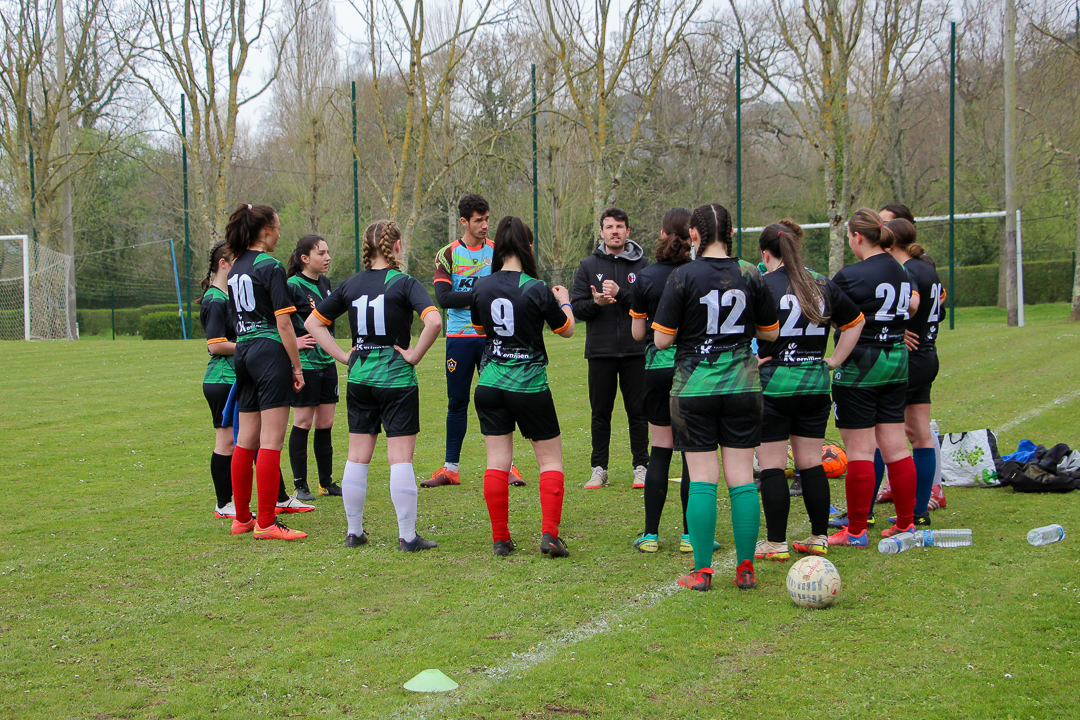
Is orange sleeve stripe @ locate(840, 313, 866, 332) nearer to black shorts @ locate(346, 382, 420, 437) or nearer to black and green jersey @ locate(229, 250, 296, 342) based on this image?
black shorts @ locate(346, 382, 420, 437)

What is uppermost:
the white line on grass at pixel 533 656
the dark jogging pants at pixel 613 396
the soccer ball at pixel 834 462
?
the dark jogging pants at pixel 613 396

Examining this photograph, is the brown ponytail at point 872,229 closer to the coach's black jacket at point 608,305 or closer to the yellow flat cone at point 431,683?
the coach's black jacket at point 608,305

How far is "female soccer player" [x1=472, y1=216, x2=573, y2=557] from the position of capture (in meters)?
4.81

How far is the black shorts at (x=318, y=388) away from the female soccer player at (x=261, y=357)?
83 centimetres

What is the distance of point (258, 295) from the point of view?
531cm

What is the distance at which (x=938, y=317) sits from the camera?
5.66 metres

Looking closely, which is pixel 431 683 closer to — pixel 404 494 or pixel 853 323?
pixel 404 494

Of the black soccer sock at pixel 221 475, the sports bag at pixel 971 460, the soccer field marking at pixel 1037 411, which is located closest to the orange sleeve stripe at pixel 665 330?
the black soccer sock at pixel 221 475

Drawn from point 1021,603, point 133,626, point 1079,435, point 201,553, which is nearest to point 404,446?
point 201,553

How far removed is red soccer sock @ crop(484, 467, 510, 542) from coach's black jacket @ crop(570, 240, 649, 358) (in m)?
1.72

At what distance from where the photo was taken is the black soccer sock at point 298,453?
6562mm

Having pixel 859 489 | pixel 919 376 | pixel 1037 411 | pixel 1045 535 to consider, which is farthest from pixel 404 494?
pixel 1037 411

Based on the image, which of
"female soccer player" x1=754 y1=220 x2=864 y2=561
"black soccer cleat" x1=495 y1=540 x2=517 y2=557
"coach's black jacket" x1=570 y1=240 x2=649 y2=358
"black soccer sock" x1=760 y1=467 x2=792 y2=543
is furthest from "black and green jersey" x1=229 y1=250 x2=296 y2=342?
"black soccer sock" x1=760 y1=467 x2=792 y2=543

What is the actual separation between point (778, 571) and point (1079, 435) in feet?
17.3
